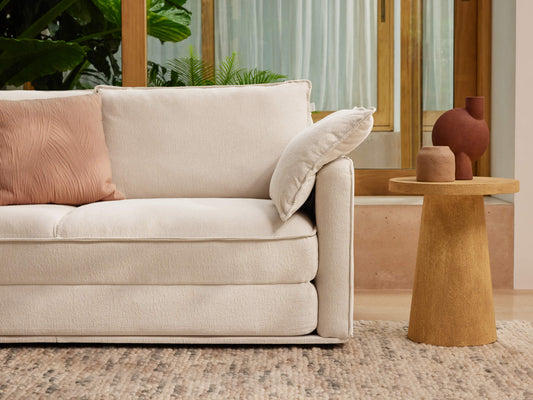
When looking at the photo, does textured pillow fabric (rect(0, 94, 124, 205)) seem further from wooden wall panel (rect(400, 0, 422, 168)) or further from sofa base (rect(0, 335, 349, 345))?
wooden wall panel (rect(400, 0, 422, 168))

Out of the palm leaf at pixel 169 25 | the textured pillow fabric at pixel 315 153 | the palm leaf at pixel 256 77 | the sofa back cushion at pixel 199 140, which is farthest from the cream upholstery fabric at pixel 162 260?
the palm leaf at pixel 169 25

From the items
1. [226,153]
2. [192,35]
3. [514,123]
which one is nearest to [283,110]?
[226,153]

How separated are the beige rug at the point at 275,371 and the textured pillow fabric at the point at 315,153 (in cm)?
47

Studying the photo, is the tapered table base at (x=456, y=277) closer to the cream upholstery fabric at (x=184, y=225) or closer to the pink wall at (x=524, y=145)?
the cream upholstery fabric at (x=184, y=225)

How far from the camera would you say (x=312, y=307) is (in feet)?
7.00

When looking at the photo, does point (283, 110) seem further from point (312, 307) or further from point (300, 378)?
point (300, 378)

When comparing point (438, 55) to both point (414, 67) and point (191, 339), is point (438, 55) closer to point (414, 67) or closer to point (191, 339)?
point (414, 67)

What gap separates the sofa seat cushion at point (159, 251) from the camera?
2100mm

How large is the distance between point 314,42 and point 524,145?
130 centimetres

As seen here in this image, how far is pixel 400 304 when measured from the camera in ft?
9.34

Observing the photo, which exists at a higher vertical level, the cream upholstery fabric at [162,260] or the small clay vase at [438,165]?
the small clay vase at [438,165]

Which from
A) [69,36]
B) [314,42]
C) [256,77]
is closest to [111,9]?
[69,36]

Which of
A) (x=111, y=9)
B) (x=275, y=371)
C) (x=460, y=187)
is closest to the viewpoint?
(x=275, y=371)

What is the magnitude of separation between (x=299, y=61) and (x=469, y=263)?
1.94 metres
